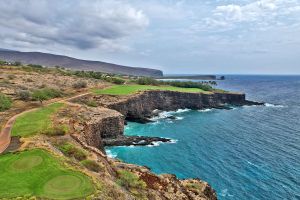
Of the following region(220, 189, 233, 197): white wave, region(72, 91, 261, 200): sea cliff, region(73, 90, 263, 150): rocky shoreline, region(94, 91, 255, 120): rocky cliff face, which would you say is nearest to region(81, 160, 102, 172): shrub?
region(72, 91, 261, 200): sea cliff

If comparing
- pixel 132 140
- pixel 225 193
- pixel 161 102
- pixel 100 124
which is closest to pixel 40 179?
pixel 225 193

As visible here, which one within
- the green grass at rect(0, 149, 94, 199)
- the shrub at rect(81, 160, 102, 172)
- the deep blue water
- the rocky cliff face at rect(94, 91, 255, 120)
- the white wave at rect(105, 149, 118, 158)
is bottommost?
the deep blue water

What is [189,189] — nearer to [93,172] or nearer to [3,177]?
[93,172]

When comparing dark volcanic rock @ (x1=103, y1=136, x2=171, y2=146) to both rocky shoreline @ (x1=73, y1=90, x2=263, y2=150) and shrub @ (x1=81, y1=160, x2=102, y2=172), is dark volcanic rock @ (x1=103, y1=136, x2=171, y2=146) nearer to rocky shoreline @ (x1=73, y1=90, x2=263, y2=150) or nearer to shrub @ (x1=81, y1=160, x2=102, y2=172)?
rocky shoreline @ (x1=73, y1=90, x2=263, y2=150)

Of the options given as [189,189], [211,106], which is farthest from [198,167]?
[211,106]

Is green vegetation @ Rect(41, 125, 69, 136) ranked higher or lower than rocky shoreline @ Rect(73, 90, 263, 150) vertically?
higher

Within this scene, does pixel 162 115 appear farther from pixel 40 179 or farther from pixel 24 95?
pixel 40 179

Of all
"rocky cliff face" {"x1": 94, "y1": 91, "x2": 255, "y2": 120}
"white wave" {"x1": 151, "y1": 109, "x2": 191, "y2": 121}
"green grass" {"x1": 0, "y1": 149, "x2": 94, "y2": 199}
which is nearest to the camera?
"green grass" {"x1": 0, "y1": 149, "x2": 94, "y2": 199}
